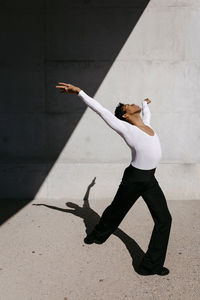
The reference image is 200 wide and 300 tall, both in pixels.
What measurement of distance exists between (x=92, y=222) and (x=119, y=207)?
58.3 inches

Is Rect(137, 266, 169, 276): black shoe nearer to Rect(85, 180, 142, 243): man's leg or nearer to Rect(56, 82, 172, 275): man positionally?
Rect(56, 82, 172, 275): man

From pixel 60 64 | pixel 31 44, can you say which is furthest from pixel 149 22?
pixel 31 44

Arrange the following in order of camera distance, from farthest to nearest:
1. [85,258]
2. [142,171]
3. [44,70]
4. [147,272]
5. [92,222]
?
[44,70]
[92,222]
[85,258]
[147,272]
[142,171]

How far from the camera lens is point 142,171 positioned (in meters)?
3.66

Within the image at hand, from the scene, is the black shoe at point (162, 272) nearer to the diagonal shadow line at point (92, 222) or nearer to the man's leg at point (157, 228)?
the man's leg at point (157, 228)

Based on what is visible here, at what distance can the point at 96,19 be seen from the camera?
230 inches

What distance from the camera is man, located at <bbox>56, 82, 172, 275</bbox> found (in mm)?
3562

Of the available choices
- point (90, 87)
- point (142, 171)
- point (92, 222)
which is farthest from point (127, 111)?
point (90, 87)

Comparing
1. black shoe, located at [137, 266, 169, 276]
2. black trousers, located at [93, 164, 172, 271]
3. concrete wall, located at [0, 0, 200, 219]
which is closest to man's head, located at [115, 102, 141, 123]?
black trousers, located at [93, 164, 172, 271]

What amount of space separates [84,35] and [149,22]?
1.18m

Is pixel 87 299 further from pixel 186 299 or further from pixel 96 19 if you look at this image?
pixel 96 19

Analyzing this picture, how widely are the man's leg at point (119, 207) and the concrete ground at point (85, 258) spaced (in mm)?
317

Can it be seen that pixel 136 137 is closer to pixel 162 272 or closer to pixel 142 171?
pixel 142 171

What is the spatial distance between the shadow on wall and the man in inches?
96.9
